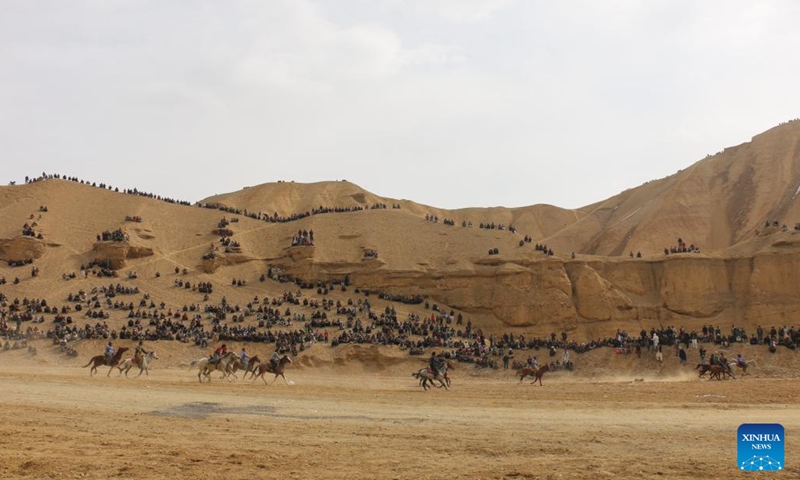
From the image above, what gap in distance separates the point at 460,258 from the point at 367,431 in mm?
49428

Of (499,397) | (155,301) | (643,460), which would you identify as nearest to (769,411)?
(499,397)

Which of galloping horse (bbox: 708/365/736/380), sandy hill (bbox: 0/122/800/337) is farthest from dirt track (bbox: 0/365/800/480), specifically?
sandy hill (bbox: 0/122/800/337)

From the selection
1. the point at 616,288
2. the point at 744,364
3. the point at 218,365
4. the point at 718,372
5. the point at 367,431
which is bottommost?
the point at 367,431

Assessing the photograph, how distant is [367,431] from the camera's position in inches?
682

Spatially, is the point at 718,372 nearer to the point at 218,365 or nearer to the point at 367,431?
the point at 218,365

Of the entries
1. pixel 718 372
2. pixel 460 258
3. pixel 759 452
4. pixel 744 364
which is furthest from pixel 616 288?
pixel 759 452

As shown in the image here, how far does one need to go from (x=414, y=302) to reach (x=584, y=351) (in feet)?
66.2

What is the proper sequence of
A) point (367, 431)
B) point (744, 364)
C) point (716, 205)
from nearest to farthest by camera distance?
1. point (367, 431)
2. point (744, 364)
3. point (716, 205)

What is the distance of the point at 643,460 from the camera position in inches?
539

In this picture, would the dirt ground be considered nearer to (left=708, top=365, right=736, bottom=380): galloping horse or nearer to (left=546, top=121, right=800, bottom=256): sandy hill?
(left=708, top=365, right=736, bottom=380): galloping horse

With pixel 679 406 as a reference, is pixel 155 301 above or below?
above

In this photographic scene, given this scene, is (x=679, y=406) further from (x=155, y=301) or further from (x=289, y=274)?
(x=289, y=274)

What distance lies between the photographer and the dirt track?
12.7 m

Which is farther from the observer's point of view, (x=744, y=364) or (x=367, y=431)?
(x=744, y=364)
